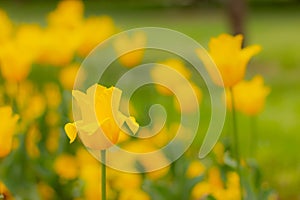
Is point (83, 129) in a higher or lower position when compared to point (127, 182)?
lower

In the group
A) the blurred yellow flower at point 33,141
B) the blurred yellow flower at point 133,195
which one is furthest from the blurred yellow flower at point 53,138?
the blurred yellow flower at point 133,195

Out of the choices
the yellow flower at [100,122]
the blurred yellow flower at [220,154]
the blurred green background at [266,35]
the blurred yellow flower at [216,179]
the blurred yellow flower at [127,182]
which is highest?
the blurred green background at [266,35]

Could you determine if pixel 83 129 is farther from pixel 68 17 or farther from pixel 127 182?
pixel 68 17

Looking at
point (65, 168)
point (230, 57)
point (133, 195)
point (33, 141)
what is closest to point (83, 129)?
point (230, 57)

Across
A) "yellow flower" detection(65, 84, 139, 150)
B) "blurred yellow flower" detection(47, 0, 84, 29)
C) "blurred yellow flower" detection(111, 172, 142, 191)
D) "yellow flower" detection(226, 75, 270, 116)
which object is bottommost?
"yellow flower" detection(65, 84, 139, 150)

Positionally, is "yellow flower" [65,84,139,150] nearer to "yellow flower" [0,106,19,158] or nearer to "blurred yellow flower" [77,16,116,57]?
"yellow flower" [0,106,19,158]

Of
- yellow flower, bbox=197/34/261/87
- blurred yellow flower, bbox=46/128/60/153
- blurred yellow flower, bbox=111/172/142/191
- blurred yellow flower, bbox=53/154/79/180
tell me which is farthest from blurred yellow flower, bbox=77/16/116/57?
yellow flower, bbox=197/34/261/87

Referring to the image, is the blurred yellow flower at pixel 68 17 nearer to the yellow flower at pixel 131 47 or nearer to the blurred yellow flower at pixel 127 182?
the yellow flower at pixel 131 47

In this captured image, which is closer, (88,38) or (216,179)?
(216,179)
